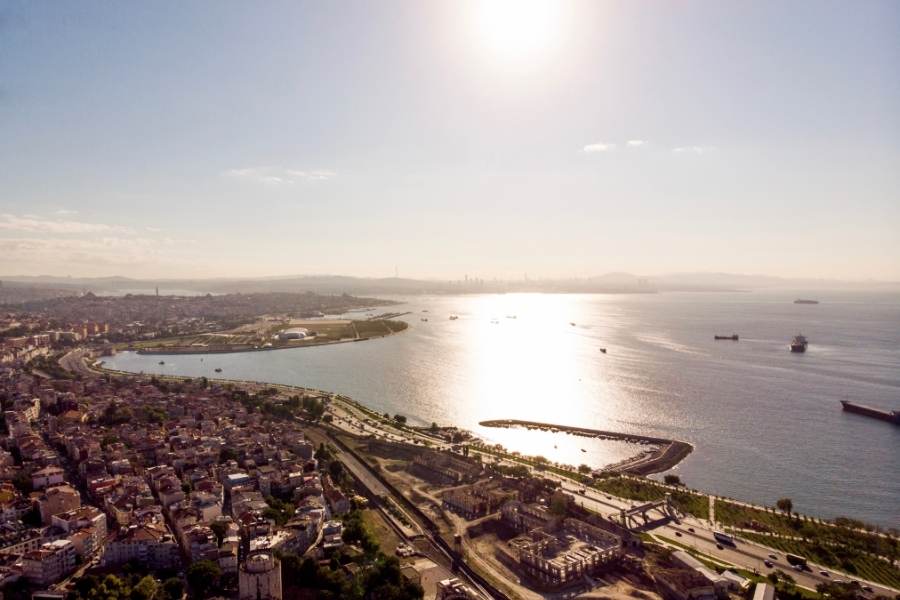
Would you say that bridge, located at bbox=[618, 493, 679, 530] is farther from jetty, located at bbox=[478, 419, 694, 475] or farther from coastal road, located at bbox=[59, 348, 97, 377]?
coastal road, located at bbox=[59, 348, 97, 377]

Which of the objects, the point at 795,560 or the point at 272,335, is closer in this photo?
the point at 795,560

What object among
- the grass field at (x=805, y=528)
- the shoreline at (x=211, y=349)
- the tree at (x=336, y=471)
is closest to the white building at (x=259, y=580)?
the tree at (x=336, y=471)

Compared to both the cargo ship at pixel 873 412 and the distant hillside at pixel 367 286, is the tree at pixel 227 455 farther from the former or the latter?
the distant hillside at pixel 367 286

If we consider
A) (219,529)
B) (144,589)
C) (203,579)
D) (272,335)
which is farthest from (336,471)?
(272,335)

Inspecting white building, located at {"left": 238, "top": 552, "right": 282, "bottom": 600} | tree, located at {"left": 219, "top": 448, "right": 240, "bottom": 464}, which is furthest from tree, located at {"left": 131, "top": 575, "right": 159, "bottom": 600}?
tree, located at {"left": 219, "top": 448, "right": 240, "bottom": 464}

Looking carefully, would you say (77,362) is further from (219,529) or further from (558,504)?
(558,504)

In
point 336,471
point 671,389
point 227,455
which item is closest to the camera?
point 336,471

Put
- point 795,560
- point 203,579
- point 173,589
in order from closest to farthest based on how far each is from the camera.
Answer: point 173,589 < point 203,579 < point 795,560
